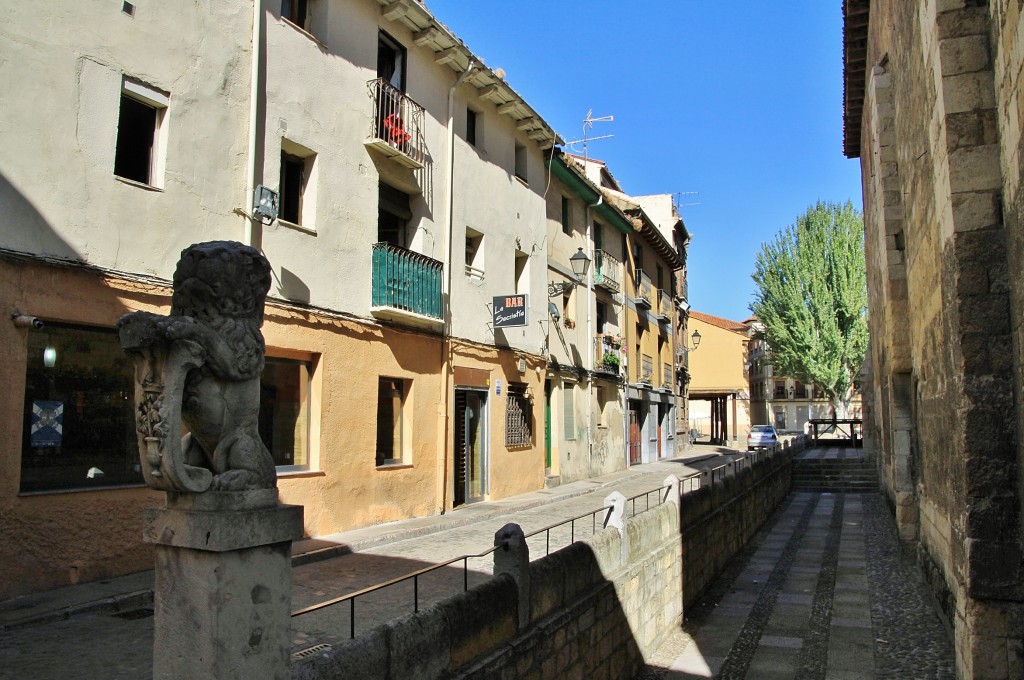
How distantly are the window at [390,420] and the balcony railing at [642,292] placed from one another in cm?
1533

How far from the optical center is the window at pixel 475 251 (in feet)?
49.5

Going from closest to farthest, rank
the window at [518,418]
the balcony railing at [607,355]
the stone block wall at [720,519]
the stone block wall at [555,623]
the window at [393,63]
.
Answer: the stone block wall at [555,623] < the stone block wall at [720,519] < the window at [393,63] < the window at [518,418] < the balcony railing at [607,355]

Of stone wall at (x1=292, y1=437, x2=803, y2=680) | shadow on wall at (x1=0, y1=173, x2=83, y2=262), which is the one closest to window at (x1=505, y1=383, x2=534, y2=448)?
stone wall at (x1=292, y1=437, x2=803, y2=680)

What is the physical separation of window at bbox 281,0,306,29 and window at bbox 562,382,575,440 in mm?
11148

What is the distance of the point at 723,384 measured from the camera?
156 ft

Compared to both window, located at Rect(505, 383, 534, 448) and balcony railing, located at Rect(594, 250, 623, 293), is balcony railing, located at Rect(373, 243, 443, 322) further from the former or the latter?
balcony railing, located at Rect(594, 250, 623, 293)

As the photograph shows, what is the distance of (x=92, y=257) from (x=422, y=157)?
6.66m

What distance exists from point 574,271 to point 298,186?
9459 mm

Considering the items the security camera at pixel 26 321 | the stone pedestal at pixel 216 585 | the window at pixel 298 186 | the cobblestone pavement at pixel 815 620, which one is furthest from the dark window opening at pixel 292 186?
the stone pedestal at pixel 216 585

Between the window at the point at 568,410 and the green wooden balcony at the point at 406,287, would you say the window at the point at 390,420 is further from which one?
the window at the point at 568,410

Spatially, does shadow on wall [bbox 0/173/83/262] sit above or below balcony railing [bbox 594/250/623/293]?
below

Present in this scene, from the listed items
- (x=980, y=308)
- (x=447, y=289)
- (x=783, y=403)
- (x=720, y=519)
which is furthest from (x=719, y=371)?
(x=980, y=308)

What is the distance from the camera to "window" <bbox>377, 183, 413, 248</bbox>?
12610 millimetres

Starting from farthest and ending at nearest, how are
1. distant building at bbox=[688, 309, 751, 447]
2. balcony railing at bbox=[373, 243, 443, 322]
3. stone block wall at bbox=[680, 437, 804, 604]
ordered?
1. distant building at bbox=[688, 309, 751, 447]
2. balcony railing at bbox=[373, 243, 443, 322]
3. stone block wall at bbox=[680, 437, 804, 604]
